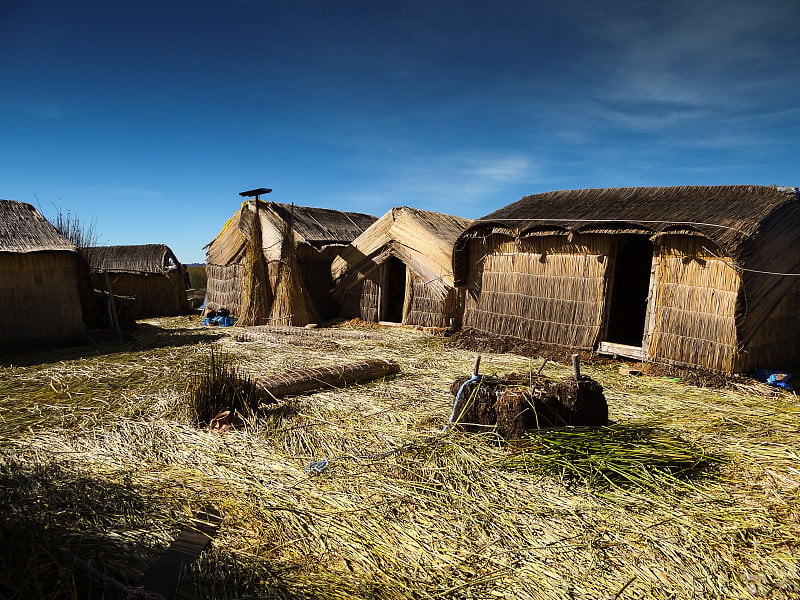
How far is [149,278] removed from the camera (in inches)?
579

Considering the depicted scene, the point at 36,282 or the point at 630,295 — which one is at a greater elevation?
the point at 630,295

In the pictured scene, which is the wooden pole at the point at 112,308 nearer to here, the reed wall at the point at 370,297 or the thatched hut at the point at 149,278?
the thatched hut at the point at 149,278

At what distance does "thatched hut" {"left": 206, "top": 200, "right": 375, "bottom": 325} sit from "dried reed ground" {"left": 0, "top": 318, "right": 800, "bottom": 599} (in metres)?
6.36

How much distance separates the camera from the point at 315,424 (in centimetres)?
464

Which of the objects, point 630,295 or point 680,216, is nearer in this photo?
point 680,216

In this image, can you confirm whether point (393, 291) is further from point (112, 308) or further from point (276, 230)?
point (112, 308)

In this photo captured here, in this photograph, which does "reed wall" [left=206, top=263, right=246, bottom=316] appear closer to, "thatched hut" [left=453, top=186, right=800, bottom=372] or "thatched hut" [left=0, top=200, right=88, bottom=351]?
"thatched hut" [left=0, top=200, right=88, bottom=351]

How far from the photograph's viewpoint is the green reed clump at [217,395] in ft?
15.6

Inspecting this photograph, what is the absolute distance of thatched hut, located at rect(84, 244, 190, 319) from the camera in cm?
1414

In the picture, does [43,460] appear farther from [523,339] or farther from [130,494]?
[523,339]

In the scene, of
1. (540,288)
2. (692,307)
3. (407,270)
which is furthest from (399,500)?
(407,270)

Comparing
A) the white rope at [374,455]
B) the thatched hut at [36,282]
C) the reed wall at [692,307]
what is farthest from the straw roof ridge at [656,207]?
the thatched hut at [36,282]

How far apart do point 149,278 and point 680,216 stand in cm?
1325

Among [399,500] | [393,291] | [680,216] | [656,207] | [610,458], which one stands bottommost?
[399,500]
